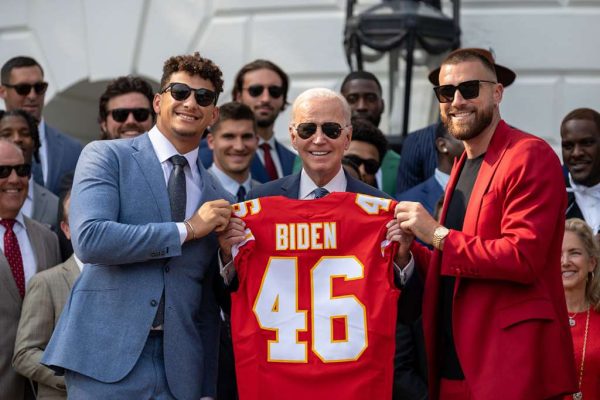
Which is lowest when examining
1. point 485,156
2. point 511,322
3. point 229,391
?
point 229,391

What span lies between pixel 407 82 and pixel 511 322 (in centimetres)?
420

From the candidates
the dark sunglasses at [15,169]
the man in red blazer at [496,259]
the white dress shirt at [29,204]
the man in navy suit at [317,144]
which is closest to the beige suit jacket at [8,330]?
the dark sunglasses at [15,169]

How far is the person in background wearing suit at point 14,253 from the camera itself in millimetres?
6758

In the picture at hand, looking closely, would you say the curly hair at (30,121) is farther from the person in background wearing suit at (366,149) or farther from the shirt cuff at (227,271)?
the shirt cuff at (227,271)

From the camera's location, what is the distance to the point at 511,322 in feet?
17.2

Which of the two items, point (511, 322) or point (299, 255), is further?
point (299, 255)

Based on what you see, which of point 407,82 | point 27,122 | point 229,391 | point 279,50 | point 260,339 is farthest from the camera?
point 279,50

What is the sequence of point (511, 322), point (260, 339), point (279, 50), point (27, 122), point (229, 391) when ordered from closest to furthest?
point (511, 322)
point (260, 339)
point (229, 391)
point (27, 122)
point (279, 50)

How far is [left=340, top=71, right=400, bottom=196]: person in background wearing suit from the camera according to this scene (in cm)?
862

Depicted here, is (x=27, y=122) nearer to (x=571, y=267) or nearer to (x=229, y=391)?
(x=229, y=391)

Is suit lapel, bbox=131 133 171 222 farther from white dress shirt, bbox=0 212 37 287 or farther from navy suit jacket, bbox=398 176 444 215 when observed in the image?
navy suit jacket, bbox=398 176 444 215

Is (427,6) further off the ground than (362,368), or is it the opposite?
(427,6)

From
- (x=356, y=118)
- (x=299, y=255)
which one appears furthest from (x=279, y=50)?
(x=299, y=255)

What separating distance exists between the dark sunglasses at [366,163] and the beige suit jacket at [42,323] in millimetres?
1924
